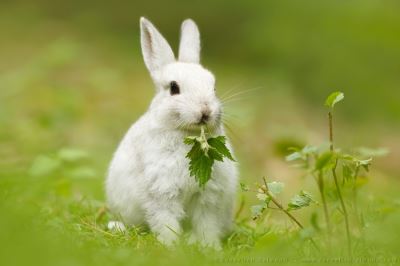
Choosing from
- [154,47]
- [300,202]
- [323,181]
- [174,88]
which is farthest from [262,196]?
[154,47]

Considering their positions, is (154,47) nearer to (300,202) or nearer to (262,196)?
(262,196)

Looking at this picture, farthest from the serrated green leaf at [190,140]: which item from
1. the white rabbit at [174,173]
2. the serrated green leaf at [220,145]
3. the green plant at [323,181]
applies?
the green plant at [323,181]

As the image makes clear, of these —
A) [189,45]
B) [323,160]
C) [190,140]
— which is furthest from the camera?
[189,45]

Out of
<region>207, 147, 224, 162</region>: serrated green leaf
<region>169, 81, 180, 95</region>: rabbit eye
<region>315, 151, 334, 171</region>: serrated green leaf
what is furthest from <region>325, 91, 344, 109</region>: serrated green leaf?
<region>169, 81, 180, 95</region>: rabbit eye

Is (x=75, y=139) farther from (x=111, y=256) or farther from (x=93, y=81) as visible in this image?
(x=111, y=256)

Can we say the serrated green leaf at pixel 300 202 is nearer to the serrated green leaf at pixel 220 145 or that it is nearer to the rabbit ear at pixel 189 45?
the serrated green leaf at pixel 220 145

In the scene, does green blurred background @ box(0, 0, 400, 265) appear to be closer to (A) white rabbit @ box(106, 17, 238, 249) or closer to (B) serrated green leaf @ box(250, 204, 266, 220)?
(A) white rabbit @ box(106, 17, 238, 249)
